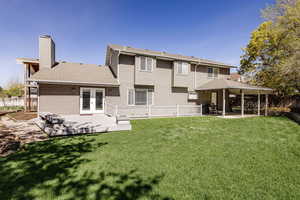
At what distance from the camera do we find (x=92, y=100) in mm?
12336

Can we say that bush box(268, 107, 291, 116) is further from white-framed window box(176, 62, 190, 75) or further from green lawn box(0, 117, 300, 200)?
green lawn box(0, 117, 300, 200)

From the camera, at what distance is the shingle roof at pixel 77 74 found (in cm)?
1092

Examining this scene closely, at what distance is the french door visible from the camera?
39.4 ft

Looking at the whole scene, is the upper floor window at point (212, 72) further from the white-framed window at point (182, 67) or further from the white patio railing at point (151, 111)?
the white patio railing at point (151, 111)

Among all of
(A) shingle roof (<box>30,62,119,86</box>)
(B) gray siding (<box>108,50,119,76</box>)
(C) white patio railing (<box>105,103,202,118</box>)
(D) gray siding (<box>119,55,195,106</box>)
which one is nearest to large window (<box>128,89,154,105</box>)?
(D) gray siding (<box>119,55,195,106</box>)

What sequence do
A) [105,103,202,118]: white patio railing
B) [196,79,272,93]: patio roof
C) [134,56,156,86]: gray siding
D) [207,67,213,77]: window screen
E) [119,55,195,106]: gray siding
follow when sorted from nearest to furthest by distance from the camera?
[105,103,202,118]: white patio railing
[196,79,272,93]: patio roof
[134,56,156,86]: gray siding
[119,55,195,106]: gray siding
[207,67,213,77]: window screen

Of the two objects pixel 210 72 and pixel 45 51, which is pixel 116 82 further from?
pixel 210 72

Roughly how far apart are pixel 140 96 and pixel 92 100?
14.0 ft

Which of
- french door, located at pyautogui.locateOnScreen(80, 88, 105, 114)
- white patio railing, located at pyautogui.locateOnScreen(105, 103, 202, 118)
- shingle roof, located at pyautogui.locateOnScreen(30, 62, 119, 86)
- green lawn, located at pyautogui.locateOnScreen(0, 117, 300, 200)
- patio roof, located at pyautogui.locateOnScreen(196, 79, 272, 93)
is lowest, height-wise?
green lawn, located at pyautogui.locateOnScreen(0, 117, 300, 200)

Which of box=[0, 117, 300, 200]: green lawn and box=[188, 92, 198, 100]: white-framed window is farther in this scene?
box=[188, 92, 198, 100]: white-framed window

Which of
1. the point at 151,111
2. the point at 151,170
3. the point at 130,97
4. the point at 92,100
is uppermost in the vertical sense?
the point at 130,97

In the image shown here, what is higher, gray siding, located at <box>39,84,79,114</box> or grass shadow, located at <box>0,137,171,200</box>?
gray siding, located at <box>39,84,79,114</box>

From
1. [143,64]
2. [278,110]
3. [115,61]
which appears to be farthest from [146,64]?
[278,110]

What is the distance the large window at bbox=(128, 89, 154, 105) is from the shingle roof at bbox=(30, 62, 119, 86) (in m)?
1.82
